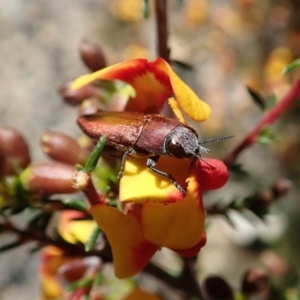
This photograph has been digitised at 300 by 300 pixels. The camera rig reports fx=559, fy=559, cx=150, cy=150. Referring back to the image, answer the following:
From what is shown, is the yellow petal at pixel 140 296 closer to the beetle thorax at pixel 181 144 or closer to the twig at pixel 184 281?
the twig at pixel 184 281

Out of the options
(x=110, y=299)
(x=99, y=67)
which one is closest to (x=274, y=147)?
(x=110, y=299)

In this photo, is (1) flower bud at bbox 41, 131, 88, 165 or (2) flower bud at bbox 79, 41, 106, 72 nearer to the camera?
(1) flower bud at bbox 41, 131, 88, 165

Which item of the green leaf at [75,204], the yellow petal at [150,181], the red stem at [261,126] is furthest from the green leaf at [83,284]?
the red stem at [261,126]

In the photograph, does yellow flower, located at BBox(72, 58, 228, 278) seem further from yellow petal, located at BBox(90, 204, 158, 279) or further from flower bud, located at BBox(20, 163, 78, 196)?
flower bud, located at BBox(20, 163, 78, 196)

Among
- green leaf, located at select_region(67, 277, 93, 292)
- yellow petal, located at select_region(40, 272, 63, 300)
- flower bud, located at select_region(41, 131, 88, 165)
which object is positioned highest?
flower bud, located at select_region(41, 131, 88, 165)

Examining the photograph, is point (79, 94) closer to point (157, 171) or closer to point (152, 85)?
point (152, 85)

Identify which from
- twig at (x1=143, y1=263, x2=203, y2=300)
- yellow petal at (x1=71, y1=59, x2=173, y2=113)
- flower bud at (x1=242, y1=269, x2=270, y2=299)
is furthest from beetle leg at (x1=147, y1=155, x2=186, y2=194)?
flower bud at (x1=242, y1=269, x2=270, y2=299)

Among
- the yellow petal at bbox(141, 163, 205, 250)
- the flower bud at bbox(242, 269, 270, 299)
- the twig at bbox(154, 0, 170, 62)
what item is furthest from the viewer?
the flower bud at bbox(242, 269, 270, 299)
